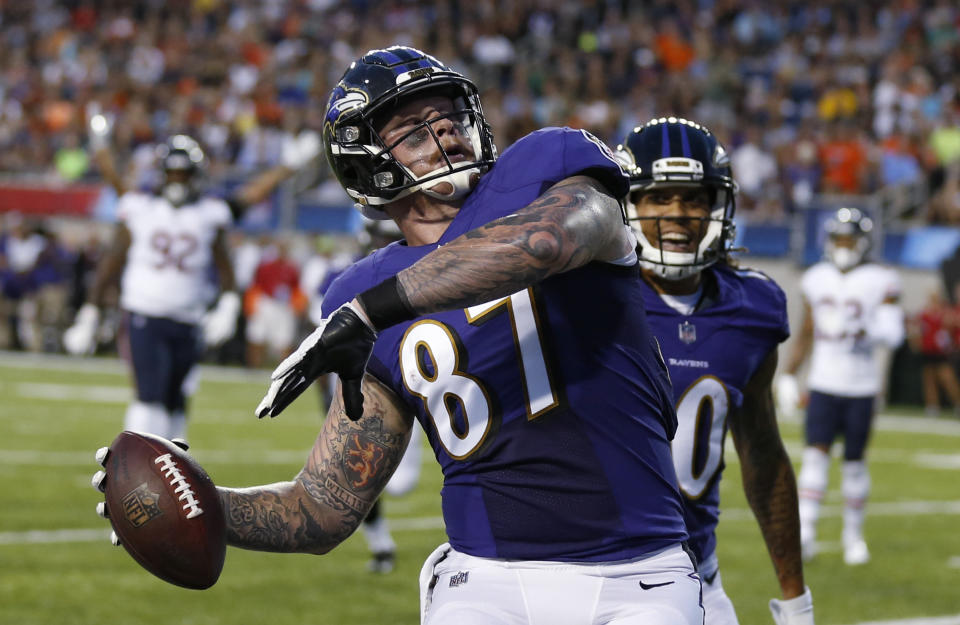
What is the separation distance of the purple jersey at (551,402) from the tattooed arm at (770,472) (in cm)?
105

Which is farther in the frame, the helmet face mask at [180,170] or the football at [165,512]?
the helmet face mask at [180,170]

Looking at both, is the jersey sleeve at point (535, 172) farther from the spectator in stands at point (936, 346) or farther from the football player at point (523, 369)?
the spectator in stands at point (936, 346)

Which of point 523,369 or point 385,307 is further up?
point 385,307

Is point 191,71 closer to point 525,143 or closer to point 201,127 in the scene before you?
point 201,127

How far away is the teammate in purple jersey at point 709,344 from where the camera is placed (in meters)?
3.38

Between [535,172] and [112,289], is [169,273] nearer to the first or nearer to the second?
[535,172]

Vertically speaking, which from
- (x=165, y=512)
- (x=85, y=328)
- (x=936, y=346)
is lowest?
(x=936, y=346)

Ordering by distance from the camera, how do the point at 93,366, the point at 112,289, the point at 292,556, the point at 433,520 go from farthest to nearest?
the point at 112,289, the point at 93,366, the point at 433,520, the point at 292,556

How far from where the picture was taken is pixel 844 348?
8586 mm

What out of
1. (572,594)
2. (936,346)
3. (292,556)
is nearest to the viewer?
(572,594)

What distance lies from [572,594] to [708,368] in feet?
3.96

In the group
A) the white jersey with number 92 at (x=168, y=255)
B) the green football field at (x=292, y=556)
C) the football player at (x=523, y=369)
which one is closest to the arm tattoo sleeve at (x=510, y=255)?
the football player at (x=523, y=369)

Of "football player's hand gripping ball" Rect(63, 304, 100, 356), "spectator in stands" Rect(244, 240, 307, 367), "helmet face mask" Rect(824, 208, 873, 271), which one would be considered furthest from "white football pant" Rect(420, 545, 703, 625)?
"spectator in stands" Rect(244, 240, 307, 367)

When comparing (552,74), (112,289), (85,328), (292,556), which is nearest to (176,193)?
(85,328)
